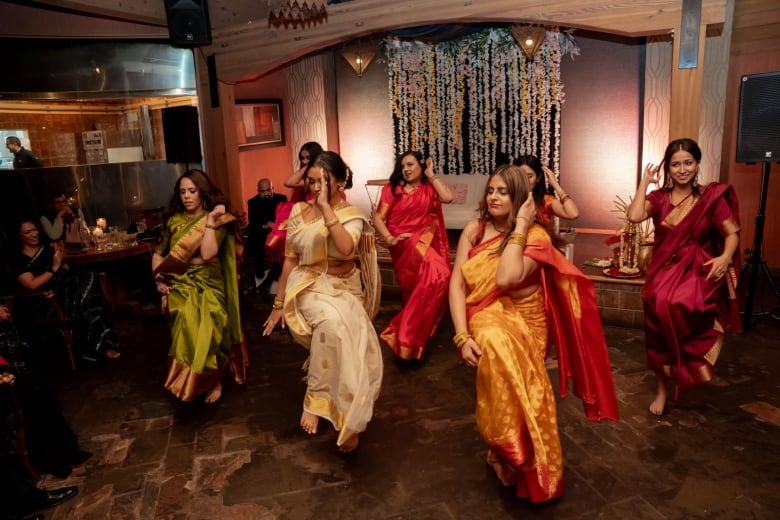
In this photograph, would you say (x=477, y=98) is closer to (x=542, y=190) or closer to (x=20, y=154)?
(x=542, y=190)

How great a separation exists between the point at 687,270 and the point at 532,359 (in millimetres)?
1395

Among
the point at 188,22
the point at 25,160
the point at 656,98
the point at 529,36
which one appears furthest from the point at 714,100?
the point at 25,160

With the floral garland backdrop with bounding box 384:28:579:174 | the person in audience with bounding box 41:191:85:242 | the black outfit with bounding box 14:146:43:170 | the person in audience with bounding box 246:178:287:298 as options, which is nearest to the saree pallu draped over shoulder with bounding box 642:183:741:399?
the person in audience with bounding box 246:178:287:298

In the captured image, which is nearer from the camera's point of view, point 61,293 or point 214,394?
point 214,394

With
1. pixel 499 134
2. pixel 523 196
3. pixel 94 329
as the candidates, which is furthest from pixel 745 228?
pixel 94 329

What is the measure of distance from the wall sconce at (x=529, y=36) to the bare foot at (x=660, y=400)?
4.68 m

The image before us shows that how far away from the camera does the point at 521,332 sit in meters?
2.73

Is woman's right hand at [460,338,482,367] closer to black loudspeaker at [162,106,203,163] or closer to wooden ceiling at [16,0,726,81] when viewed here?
wooden ceiling at [16,0,726,81]

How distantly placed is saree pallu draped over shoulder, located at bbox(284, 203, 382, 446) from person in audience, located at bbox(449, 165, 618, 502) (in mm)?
642

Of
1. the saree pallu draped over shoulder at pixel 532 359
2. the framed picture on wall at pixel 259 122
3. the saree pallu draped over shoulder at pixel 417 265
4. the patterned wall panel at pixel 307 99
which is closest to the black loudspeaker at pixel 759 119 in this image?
the saree pallu draped over shoulder at pixel 417 265

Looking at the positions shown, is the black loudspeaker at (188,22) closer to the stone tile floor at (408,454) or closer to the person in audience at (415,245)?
the person in audience at (415,245)

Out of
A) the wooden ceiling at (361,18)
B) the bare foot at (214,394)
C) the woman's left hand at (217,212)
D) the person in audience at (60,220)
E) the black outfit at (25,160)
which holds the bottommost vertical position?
the bare foot at (214,394)

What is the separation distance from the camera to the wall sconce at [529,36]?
697cm

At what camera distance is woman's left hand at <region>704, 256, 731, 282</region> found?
3.38m
